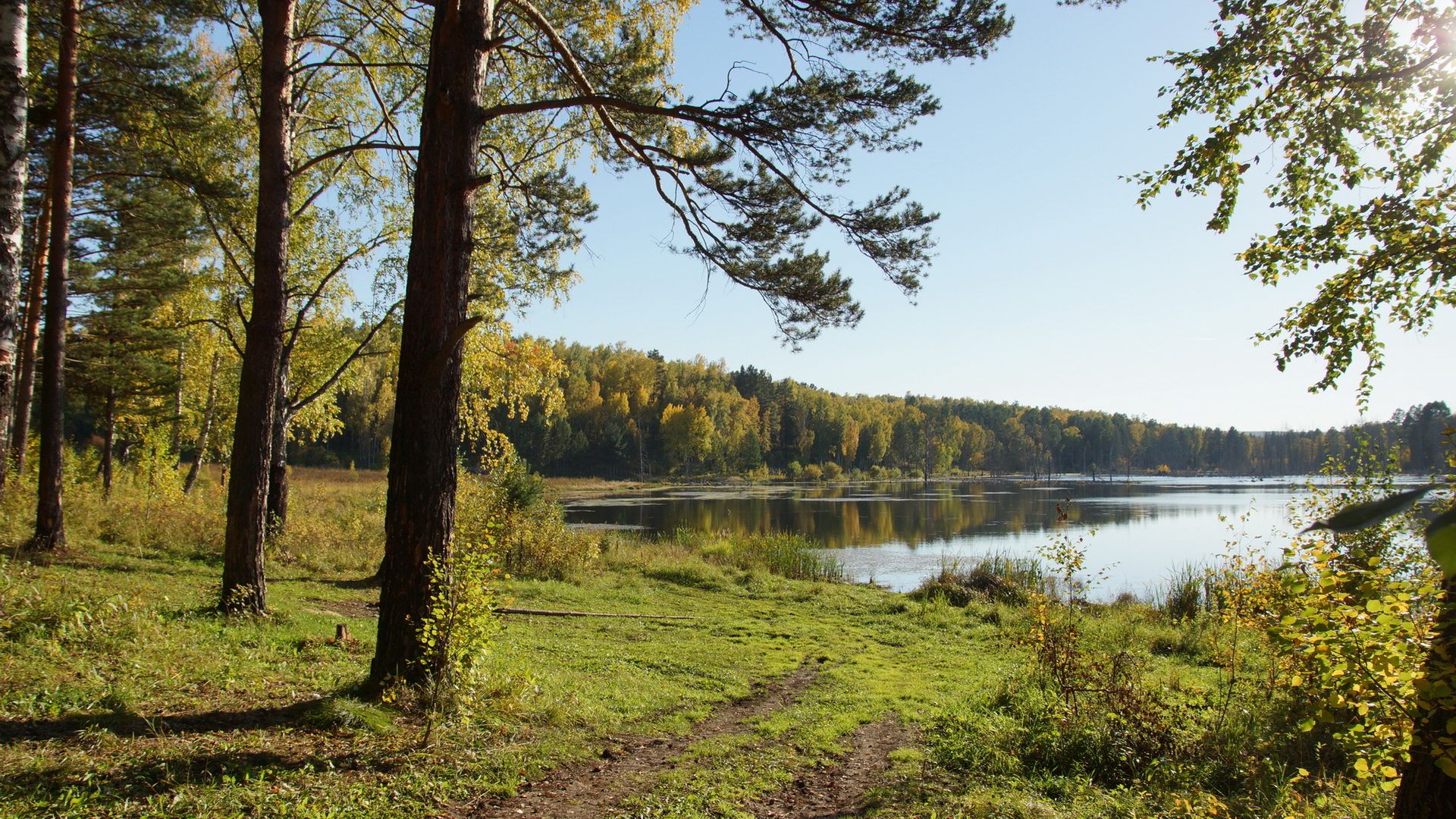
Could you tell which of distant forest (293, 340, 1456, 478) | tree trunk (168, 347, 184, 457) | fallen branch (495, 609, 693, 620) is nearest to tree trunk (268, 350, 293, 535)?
fallen branch (495, 609, 693, 620)

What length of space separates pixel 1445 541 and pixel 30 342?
580 inches

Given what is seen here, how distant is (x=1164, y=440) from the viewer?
13612 cm

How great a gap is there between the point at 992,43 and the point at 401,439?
508cm

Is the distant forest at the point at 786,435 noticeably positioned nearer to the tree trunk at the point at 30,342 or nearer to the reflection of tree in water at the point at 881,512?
the reflection of tree in water at the point at 881,512

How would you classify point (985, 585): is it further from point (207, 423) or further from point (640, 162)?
point (207, 423)

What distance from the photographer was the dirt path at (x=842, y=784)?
14.5 ft

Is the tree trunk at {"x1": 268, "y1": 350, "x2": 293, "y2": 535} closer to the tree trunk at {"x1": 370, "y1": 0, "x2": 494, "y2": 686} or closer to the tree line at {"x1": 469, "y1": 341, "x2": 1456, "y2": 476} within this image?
the tree trunk at {"x1": 370, "y1": 0, "x2": 494, "y2": 686}

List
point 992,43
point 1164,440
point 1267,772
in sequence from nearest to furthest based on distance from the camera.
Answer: point 1267,772
point 992,43
point 1164,440

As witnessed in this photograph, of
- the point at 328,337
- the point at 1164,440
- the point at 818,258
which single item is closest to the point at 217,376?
the point at 328,337

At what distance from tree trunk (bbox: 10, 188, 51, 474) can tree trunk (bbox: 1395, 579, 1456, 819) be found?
1427 centimetres

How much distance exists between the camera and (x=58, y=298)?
9211 mm

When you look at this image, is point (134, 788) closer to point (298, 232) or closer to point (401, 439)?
point (401, 439)

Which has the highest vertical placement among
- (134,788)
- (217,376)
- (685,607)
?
(217,376)

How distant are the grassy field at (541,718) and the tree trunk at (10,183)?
169 cm
